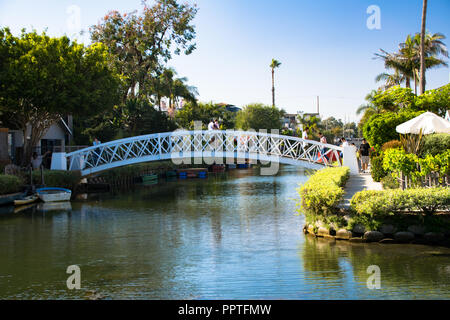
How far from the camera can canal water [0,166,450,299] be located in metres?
9.80

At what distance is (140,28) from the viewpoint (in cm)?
Result: 4162

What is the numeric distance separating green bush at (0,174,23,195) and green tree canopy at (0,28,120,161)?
4.37 metres

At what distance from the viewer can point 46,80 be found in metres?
26.3

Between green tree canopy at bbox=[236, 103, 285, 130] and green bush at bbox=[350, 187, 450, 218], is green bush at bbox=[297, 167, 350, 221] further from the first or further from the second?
green tree canopy at bbox=[236, 103, 285, 130]

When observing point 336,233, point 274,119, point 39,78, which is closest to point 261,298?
point 336,233

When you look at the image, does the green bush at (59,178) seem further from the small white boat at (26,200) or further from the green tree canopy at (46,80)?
the green tree canopy at (46,80)

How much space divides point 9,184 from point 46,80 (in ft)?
20.0

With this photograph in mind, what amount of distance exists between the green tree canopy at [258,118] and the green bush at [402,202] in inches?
2240

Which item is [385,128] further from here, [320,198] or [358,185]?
[320,198]

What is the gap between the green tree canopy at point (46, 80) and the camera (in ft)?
84.3

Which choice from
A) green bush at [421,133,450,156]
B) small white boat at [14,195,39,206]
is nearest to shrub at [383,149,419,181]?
green bush at [421,133,450,156]

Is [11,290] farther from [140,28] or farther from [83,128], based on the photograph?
[140,28]

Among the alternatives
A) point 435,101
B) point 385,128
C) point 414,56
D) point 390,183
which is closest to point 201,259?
point 390,183
